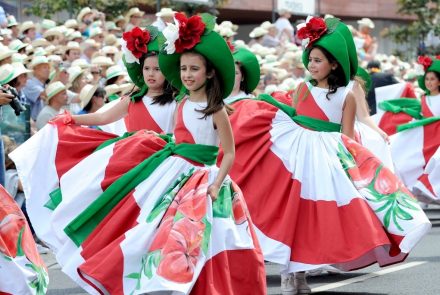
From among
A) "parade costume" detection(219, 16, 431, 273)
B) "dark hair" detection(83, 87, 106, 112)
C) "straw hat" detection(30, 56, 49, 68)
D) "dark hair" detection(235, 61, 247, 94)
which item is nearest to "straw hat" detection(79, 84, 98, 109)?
"dark hair" detection(83, 87, 106, 112)

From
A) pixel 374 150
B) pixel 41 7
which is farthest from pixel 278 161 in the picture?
pixel 41 7

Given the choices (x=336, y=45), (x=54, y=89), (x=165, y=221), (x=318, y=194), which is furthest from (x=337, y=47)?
(x=54, y=89)

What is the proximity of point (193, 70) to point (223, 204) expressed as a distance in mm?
813

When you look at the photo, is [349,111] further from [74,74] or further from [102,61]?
[102,61]

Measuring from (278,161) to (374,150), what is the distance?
1851 mm

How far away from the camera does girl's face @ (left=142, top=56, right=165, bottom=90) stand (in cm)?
868

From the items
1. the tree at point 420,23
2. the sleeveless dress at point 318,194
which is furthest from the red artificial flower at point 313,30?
the tree at point 420,23

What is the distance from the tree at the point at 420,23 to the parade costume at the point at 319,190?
61.9 feet

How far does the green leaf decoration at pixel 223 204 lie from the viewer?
23.5 feet

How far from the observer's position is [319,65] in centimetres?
908

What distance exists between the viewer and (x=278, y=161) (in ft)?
29.8

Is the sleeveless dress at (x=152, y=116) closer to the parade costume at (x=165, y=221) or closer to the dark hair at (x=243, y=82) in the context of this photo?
the parade costume at (x=165, y=221)

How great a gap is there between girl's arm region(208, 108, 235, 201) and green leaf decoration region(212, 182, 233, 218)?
0.07 meters

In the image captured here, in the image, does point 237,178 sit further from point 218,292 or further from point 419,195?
point 419,195
